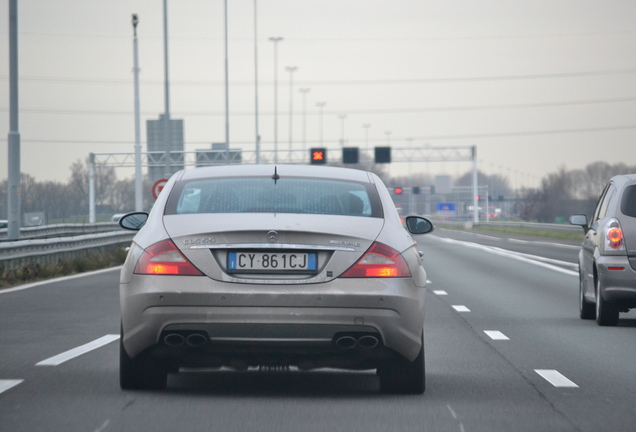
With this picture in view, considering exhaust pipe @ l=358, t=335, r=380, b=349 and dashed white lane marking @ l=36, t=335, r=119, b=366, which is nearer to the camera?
exhaust pipe @ l=358, t=335, r=380, b=349

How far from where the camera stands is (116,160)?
92.4 metres

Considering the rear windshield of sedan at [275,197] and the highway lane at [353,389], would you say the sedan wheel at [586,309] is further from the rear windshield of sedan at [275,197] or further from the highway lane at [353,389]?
the rear windshield of sedan at [275,197]

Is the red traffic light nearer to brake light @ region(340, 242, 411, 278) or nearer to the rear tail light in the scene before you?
the rear tail light

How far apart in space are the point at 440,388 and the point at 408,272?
3.64ft

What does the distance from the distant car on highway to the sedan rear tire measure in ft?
16.8

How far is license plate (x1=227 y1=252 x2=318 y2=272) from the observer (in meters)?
6.67

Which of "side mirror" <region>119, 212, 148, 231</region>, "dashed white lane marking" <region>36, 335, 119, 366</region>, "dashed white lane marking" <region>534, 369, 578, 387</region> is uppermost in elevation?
"side mirror" <region>119, 212, 148, 231</region>

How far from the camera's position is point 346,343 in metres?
6.68

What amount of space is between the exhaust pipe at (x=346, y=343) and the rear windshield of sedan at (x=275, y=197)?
0.84 meters

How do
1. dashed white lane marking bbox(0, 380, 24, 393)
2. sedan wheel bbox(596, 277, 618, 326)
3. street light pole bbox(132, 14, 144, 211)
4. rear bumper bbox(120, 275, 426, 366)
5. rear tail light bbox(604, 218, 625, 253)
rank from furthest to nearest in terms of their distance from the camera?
street light pole bbox(132, 14, 144, 211)
sedan wheel bbox(596, 277, 618, 326)
rear tail light bbox(604, 218, 625, 253)
dashed white lane marking bbox(0, 380, 24, 393)
rear bumper bbox(120, 275, 426, 366)

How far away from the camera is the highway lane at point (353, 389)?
6207 millimetres

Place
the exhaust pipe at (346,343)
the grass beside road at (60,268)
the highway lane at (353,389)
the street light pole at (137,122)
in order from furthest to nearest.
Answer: the street light pole at (137,122), the grass beside road at (60,268), the exhaust pipe at (346,343), the highway lane at (353,389)

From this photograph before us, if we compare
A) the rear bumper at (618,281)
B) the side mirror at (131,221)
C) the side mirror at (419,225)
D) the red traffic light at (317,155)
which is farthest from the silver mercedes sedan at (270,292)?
the red traffic light at (317,155)

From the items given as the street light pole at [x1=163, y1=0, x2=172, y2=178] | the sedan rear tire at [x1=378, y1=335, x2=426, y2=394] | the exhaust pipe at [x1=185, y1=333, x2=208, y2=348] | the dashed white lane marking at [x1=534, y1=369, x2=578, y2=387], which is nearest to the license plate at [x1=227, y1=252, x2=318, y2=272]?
the exhaust pipe at [x1=185, y1=333, x2=208, y2=348]
